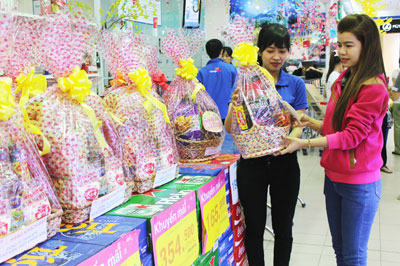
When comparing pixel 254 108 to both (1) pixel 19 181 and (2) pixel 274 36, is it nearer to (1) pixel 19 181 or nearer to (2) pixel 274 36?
(2) pixel 274 36

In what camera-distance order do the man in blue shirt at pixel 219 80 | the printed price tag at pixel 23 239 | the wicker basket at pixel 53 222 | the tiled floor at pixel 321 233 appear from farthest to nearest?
1. the man in blue shirt at pixel 219 80
2. the tiled floor at pixel 321 233
3. the wicker basket at pixel 53 222
4. the printed price tag at pixel 23 239

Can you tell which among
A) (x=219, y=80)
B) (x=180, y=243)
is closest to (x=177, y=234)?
(x=180, y=243)

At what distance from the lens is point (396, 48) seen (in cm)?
1912

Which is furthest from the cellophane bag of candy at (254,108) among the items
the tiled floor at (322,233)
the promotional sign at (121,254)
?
the tiled floor at (322,233)

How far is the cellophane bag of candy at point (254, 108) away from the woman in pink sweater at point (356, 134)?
0.09 m

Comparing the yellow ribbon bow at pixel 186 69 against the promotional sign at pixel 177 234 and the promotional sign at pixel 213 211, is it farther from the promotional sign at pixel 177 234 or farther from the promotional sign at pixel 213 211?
the promotional sign at pixel 177 234

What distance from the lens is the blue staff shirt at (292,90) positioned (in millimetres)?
1916

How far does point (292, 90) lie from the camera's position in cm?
193

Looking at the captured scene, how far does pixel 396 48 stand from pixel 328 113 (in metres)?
20.1

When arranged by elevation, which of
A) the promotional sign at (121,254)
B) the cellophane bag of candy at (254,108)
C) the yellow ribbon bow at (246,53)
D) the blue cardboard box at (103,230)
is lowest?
the promotional sign at (121,254)

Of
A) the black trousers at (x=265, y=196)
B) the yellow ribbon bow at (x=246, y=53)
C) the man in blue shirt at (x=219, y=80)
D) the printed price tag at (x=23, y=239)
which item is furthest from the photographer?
the man in blue shirt at (x=219, y=80)

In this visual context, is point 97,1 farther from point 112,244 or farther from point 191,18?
point 112,244

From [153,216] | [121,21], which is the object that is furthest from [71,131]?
[121,21]

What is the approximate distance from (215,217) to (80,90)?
0.84m
